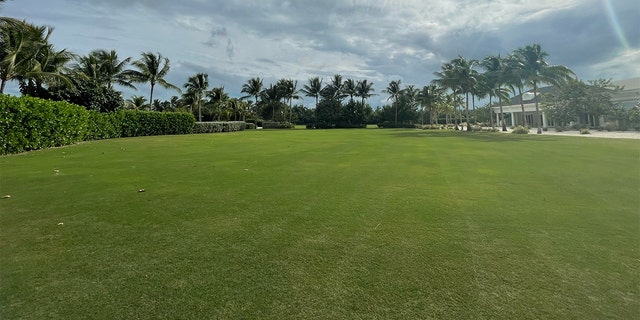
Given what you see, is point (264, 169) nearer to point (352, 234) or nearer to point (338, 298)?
point (352, 234)

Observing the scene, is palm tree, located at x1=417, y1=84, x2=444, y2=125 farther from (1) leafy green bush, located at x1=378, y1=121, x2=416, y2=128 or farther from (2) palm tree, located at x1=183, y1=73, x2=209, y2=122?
(2) palm tree, located at x1=183, y1=73, x2=209, y2=122

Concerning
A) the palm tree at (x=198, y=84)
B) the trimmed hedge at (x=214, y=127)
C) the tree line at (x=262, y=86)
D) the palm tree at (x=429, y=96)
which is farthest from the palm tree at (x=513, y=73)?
the palm tree at (x=198, y=84)

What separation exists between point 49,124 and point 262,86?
57676mm

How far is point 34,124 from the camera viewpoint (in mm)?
15469

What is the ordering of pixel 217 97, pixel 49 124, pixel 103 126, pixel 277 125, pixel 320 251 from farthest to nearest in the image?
pixel 277 125, pixel 217 97, pixel 103 126, pixel 49 124, pixel 320 251

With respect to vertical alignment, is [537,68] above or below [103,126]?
above

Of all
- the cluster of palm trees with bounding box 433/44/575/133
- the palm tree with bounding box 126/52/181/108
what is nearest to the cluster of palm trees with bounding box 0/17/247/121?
the palm tree with bounding box 126/52/181/108

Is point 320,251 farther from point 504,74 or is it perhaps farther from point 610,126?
point 610,126

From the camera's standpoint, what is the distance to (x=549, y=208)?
17.8 ft

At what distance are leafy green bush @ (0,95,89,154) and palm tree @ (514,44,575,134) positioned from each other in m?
43.5

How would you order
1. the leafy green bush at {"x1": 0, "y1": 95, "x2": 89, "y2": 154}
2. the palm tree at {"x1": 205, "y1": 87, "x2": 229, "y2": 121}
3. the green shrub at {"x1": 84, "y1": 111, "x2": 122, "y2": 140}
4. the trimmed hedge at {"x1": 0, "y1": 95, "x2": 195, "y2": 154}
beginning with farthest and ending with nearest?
the palm tree at {"x1": 205, "y1": 87, "x2": 229, "y2": 121}
the green shrub at {"x1": 84, "y1": 111, "x2": 122, "y2": 140}
the trimmed hedge at {"x1": 0, "y1": 95, "x2": 195, "y2": 154}
the leafy green bush at {"x1": 0, "y1": 95, "x2": 89, "y2": 154}

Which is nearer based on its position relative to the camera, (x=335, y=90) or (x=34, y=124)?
(x=34, y=124)

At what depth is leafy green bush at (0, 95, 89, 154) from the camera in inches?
538

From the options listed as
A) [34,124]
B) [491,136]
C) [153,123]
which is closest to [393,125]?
[491,136]
